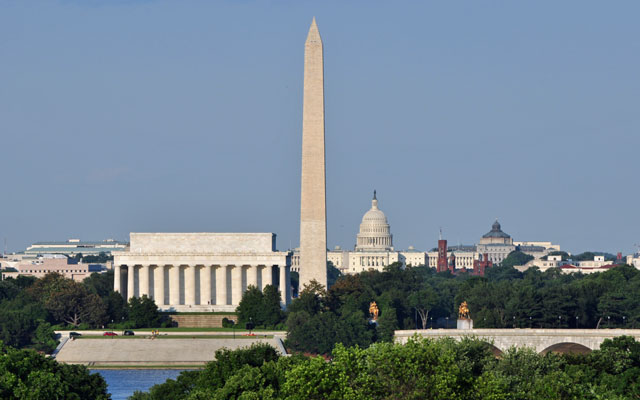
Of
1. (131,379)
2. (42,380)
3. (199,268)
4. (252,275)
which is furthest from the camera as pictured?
(199,268)

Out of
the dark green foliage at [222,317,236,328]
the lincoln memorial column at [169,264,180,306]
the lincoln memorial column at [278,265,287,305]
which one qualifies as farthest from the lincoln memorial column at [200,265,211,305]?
the dark green foliage at [222,317,236,328]

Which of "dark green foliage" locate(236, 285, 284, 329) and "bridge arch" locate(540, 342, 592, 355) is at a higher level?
"dark green foliage" locate(236, 285, 284, 329)

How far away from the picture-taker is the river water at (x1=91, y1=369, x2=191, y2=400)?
9162 centimetres

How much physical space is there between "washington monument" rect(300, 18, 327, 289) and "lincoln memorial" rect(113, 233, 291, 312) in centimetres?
938

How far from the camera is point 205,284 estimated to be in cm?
14050

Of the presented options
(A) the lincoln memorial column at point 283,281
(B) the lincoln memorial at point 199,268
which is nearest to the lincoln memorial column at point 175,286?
(B) the lincoln memorial at point 199,268

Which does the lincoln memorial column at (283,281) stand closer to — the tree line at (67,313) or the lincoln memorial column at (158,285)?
the lincoln memorial column at (158,285)

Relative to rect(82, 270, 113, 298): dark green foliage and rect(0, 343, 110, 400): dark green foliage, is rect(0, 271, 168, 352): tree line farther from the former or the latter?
rect(0, 343, 110, 400): dark green foliage

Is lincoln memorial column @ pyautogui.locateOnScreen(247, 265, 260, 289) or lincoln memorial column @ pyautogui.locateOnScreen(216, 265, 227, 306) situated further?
lincoln memorial column @ pyautogui.locateOnScreen(247, 265, 260, 289)

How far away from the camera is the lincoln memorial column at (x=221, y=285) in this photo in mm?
140500

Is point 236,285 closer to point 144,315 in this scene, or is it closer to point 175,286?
point 175,286

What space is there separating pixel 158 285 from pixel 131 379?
130 feet

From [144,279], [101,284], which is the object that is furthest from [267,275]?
[101,284]

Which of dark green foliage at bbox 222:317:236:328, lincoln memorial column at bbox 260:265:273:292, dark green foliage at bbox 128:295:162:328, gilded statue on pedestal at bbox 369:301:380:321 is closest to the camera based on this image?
dark green foliage at bbox 128:295:162:328
